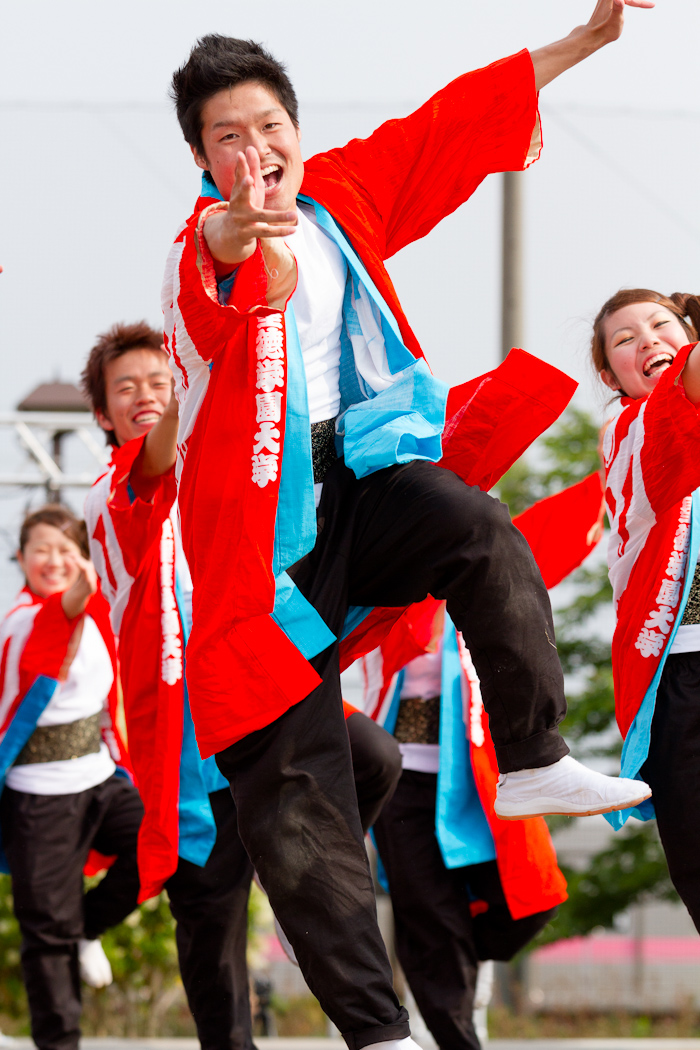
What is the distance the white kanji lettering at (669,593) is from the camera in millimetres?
2613

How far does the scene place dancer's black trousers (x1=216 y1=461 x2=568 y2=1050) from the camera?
5.99 feet

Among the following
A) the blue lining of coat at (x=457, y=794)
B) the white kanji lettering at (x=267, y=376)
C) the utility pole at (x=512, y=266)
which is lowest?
the blue lining of coat at (x=457, y=794)

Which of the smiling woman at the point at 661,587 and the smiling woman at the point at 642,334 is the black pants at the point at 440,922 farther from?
the smiling woman at the point at 642,334

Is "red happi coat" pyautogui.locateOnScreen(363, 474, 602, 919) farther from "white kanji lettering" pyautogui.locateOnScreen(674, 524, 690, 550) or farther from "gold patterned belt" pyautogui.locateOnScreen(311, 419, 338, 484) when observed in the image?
"gold patterned belt" pyautogui.locateOnScreen(311, 419, 338, 484)

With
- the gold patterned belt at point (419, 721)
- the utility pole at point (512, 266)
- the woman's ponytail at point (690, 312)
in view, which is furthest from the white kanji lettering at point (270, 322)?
the utility pole at point (512, 266)

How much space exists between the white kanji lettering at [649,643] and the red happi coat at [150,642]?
1.15 m

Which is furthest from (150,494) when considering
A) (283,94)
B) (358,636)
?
(283,94)

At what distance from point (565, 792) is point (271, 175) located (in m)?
1.16

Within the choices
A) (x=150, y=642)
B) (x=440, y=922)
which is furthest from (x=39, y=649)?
(x=440, y=922)

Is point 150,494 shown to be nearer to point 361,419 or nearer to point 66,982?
point 361,419

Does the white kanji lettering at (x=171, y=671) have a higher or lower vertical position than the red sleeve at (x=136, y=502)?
lower

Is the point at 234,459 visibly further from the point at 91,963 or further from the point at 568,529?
the point at 91,963

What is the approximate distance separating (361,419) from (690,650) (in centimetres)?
106

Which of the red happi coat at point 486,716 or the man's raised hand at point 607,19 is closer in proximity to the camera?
the man's raised hand at point 607,19
